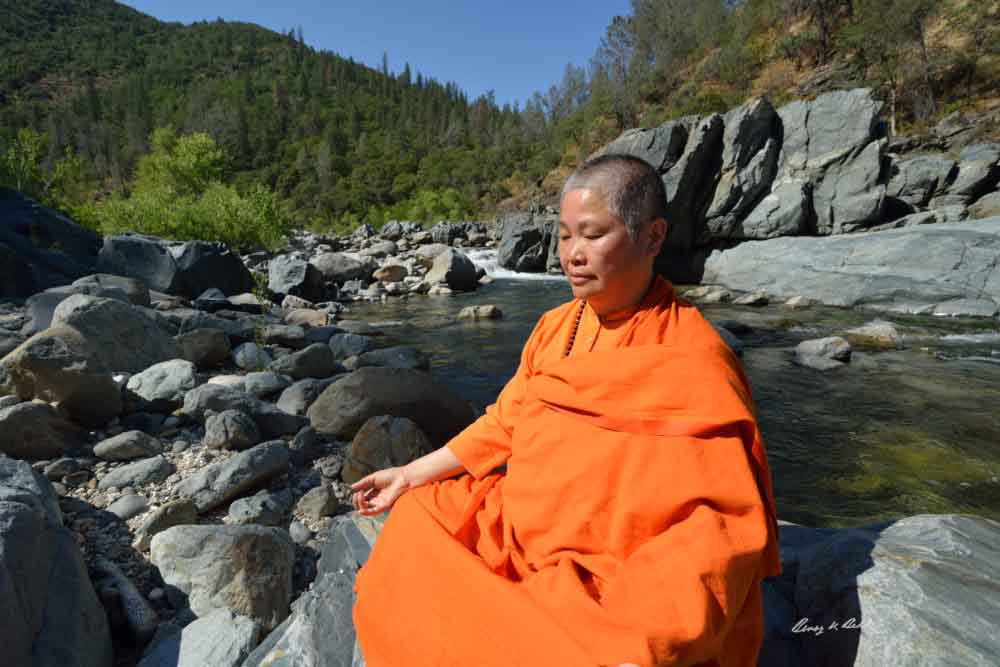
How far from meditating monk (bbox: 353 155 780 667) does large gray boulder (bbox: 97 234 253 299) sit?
434 inches

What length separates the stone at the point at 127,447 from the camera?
3105 mm

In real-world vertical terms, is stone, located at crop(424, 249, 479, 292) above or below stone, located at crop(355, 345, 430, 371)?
above

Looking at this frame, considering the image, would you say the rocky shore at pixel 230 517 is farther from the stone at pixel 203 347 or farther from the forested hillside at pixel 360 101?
the forested hillside at pixel 360 101

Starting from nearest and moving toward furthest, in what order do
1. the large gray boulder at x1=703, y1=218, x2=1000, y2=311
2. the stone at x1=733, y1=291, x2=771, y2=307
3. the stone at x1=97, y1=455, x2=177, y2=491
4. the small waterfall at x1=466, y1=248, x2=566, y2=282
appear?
1. the stone at x1=97, y1=455, x2=177, y2=491
2. the large gray boulder at x1=703, y1=218, x2=1000, y2=311
3. the stone at x1=733, y1=291, x2=771, y2=307
4. the small waterfall at x1=466, y1=248, x2=566, y2=282

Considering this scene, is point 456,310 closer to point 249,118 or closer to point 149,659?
point 149,659

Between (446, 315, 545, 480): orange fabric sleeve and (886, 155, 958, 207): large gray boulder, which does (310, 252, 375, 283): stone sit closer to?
(446, 315, 545, 480): orange fabric sleeve

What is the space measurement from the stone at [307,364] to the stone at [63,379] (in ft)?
6.05

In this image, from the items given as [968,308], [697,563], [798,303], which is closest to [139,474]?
[697,563]

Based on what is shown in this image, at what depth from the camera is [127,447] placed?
315cm

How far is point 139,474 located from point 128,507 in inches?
15.0

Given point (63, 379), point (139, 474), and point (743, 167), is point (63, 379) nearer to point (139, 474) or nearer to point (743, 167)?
point (139, 474)

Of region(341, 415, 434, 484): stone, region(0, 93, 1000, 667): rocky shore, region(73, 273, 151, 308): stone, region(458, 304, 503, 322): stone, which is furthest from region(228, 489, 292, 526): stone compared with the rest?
region(458, 304, 503, 322): stone

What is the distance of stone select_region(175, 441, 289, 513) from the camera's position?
2709 millimetres

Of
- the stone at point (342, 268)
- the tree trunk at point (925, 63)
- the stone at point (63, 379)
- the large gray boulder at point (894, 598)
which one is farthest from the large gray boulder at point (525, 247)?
the large gray boulder at point (894, 598)
